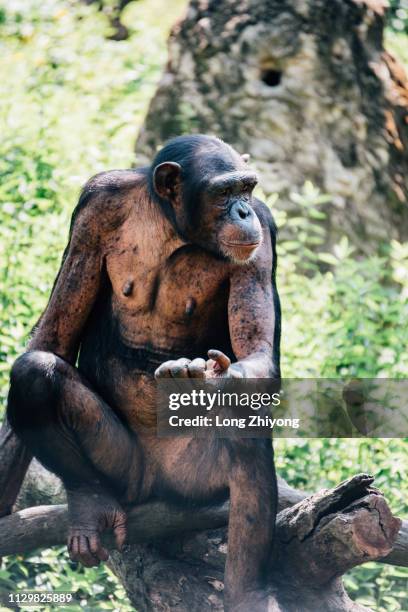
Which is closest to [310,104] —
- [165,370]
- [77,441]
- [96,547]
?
[77,441]

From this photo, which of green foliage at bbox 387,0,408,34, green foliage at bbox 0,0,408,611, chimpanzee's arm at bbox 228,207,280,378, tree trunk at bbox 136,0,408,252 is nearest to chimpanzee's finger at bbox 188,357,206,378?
chimpanzee's arm at bbox 228,207,280,378

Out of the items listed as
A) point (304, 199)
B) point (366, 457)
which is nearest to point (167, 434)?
point (366, 457)

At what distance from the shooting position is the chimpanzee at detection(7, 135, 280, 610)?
12.0ft

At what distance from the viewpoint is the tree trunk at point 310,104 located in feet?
26.0

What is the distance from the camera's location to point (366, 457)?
5.51m

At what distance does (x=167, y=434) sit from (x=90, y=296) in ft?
1.85

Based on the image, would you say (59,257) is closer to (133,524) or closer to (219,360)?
(133,524)

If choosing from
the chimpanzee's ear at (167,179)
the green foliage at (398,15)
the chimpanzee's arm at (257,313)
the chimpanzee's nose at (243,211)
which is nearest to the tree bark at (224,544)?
the chimpanzee's arm at (257,313)

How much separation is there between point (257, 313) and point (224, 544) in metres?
0.84

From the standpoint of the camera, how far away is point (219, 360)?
10.2 ft

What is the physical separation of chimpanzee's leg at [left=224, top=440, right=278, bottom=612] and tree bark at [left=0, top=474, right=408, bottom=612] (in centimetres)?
8

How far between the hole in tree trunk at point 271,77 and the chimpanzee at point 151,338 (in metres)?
4.23

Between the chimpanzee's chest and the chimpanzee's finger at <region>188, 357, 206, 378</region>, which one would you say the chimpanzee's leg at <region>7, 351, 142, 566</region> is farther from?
the chimpanzee's finger at <region>188, 357, 206, 378</region>

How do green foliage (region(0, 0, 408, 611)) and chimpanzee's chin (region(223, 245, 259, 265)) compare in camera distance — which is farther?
green foliage (region(0, 0, 408, 611))
